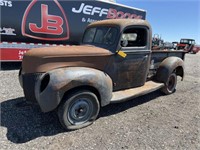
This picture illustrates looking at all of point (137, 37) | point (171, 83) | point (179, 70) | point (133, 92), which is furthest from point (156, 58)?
point (133, 92)

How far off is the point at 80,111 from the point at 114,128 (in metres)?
0.75

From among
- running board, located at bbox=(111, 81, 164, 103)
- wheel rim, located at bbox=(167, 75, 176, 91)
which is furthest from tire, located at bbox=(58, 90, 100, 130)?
wheel rim, located at bbox=(167, 75, 176, 91)

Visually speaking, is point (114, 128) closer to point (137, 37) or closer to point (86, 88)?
point (86, 88)

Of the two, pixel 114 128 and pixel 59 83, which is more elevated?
pixel 59 83

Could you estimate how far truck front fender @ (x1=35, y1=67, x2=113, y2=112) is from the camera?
136 inches

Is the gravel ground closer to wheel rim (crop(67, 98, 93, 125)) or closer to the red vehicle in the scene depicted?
wheel rim (crop(67, 98, 93, 125))

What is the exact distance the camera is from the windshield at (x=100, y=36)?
467 centimetres

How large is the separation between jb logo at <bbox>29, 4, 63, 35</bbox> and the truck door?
453cm

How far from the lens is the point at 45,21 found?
8.45 m

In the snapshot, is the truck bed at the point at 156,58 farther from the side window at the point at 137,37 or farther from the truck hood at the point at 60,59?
the truck hood at the point at 60,59

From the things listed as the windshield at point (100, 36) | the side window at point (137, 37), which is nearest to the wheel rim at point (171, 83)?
the side window at point (137, 37)

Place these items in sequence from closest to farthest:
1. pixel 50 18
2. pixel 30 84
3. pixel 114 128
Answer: pixel 30 84, pixel 114 128, pixel 50 18

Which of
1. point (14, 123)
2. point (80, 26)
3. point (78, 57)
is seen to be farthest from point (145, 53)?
point (80, 26)

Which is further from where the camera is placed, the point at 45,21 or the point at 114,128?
the point at 45,21
